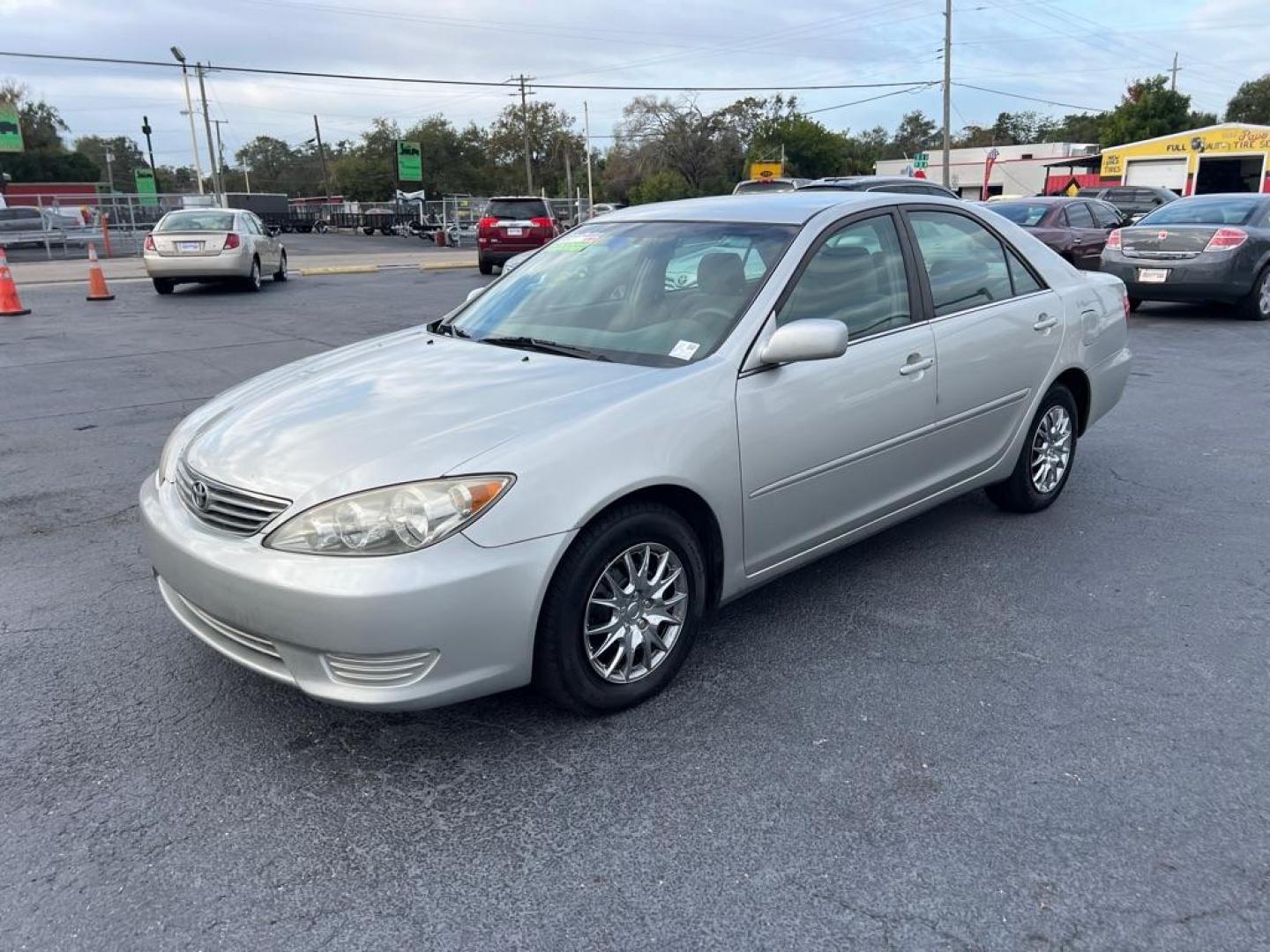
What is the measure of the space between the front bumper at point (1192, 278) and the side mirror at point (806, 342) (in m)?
9.60

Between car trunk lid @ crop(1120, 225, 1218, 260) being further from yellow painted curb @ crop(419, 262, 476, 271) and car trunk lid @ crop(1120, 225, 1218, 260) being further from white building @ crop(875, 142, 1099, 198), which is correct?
white building @ crop(875, 142, 1099, 198)

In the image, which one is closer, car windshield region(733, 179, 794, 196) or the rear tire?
the rear tire

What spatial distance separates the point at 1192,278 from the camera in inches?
457

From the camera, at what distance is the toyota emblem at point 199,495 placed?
3031 millimetres

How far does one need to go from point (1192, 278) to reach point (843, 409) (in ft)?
33.1

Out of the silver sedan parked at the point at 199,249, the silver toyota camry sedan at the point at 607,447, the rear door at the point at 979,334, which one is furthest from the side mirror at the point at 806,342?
the silver sedan parked at the point at 199,249

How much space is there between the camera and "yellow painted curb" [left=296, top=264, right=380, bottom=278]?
73.7ft

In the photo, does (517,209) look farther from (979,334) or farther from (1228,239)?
(979,334)

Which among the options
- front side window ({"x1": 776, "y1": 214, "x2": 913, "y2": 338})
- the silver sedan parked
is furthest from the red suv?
front side window ({"x1": 776, "y1": 214, "x2": 913, "y2": 338})

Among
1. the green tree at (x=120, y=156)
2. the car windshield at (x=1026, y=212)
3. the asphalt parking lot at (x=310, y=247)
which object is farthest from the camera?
the green tree at (x=120, y=156)

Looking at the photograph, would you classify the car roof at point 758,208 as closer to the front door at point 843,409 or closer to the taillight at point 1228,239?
the front door at point 843,409

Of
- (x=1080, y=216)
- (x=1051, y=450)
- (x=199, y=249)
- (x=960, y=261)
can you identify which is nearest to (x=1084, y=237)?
(x=1080, y=216)

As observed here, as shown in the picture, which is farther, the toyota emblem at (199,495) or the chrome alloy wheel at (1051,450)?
the chrome alloy wheel at (1051,450)

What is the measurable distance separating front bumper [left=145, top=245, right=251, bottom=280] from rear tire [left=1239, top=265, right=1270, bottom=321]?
14665 mm
